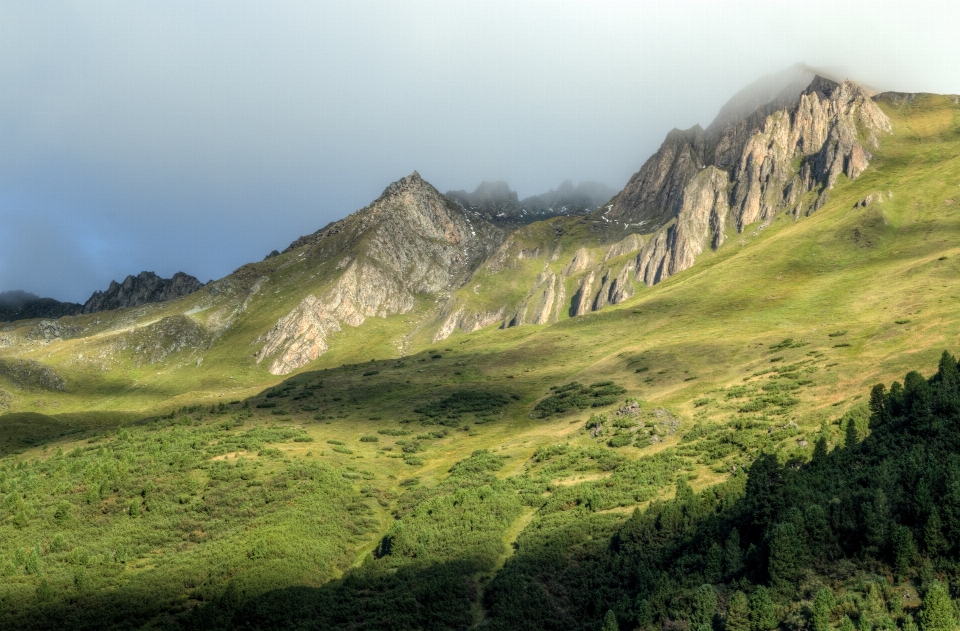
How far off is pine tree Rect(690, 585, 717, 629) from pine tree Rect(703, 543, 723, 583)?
2.34 m

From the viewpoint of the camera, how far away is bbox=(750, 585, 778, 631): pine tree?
35000mm

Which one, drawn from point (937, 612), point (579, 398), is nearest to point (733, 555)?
point (937, 612)

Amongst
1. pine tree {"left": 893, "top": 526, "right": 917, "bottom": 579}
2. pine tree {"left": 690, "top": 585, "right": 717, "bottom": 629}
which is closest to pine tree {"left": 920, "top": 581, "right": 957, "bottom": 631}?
pine tree {"left": 893, "top": 526, "right": 917, "bottom": 579}

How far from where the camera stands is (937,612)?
30156mm

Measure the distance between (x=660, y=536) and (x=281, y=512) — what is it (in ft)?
126

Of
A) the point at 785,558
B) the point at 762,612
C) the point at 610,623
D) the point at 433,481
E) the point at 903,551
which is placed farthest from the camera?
the point at 433,481

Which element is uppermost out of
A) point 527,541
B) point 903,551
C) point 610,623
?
point 903,551

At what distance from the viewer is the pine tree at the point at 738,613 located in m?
35.8

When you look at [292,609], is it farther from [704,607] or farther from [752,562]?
[752,562]

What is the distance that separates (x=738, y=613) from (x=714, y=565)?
553 centimetres

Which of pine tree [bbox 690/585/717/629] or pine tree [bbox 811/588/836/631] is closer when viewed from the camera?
pine tree [bbox 811/588/836/631]

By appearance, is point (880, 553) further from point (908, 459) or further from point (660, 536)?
point (660, 536)

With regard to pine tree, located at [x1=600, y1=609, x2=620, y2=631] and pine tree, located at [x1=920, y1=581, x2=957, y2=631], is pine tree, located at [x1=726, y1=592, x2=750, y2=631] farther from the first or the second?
pine tree, located at [x1=920, y1=581, x2=957, y2=631]

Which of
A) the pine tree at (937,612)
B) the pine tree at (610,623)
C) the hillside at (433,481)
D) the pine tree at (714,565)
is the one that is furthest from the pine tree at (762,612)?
the pine tree at (610,623)
